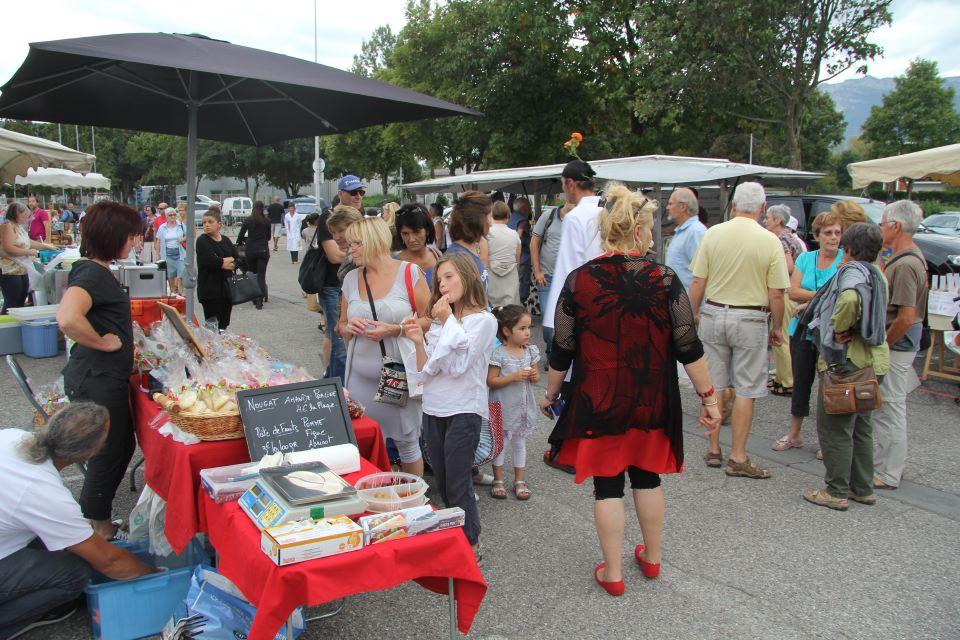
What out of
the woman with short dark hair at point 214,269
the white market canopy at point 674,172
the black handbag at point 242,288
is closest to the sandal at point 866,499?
the white market canopy at point 674,172

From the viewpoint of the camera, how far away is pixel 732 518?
429 cm

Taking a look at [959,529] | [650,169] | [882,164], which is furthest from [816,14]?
[959,529]

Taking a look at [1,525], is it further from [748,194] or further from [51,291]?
[51,291]

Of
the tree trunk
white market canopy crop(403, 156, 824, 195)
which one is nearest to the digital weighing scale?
white market canopy crop(403, 156, 824, 195)

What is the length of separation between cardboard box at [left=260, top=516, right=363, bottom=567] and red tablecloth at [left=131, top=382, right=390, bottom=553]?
75 centimetres

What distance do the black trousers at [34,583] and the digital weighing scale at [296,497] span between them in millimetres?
959

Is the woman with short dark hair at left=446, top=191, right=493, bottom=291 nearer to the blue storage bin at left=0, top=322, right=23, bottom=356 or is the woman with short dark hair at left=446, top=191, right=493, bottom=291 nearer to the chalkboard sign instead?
the chalkboard sign

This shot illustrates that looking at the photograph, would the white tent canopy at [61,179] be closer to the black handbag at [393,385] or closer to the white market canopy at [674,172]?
the white market canopy at [674,172]

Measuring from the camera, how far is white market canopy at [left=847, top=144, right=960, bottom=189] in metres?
8.21

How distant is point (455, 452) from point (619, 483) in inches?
31.7

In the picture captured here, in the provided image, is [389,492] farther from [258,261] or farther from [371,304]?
[258,261]

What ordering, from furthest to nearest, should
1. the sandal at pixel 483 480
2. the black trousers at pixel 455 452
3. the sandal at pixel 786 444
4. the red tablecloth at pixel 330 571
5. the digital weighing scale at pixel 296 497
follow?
1. the sandal at pixel 786 444
2. the sandal at pixel 483 480
3. the black trousers at pixel 455 452
4. the digital weighing scale at pixel 296 497
5. the red tablecloth at pixel 330 571

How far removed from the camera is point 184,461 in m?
2.91

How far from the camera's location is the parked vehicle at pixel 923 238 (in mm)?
9094
